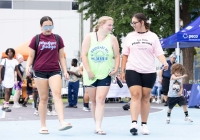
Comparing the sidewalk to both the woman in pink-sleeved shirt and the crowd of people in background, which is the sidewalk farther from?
the woman in pink-sleeved shirt

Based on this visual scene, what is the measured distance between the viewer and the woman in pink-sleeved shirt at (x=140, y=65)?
962cm

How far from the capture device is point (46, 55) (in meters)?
9.49

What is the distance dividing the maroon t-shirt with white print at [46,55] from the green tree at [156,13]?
16.3 meters

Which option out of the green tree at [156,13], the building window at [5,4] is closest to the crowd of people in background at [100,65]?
the green tree at [156,13]

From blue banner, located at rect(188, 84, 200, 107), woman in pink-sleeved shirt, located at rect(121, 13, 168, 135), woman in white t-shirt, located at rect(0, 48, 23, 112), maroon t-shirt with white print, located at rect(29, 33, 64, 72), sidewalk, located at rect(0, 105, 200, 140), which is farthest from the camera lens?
blue banner, located at rect(188, 84, 200, 107)

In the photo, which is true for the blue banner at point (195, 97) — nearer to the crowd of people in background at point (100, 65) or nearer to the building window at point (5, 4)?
the crowd of people in background at point (100, 65)

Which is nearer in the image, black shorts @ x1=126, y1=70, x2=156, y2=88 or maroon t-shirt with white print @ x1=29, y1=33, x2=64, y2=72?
maroon t-shirt with white print @ x1=29, y1=33, x2=64, y2=72

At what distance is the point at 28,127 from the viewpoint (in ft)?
36.3

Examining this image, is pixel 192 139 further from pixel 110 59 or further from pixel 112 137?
pixel 110 59

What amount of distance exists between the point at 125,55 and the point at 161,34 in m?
17.4

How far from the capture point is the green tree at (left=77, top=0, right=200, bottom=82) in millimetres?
26266

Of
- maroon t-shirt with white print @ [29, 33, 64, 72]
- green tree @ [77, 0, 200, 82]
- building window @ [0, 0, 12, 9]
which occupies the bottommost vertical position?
maroon t-shirt with white print @ [29, 33, 64, 72]

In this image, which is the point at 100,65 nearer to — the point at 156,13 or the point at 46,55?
the point at 46,55

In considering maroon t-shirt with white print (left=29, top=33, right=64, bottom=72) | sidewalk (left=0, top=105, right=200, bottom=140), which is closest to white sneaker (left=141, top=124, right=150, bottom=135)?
sidewalk (left=0, top=105, right=200, bottom=140)
